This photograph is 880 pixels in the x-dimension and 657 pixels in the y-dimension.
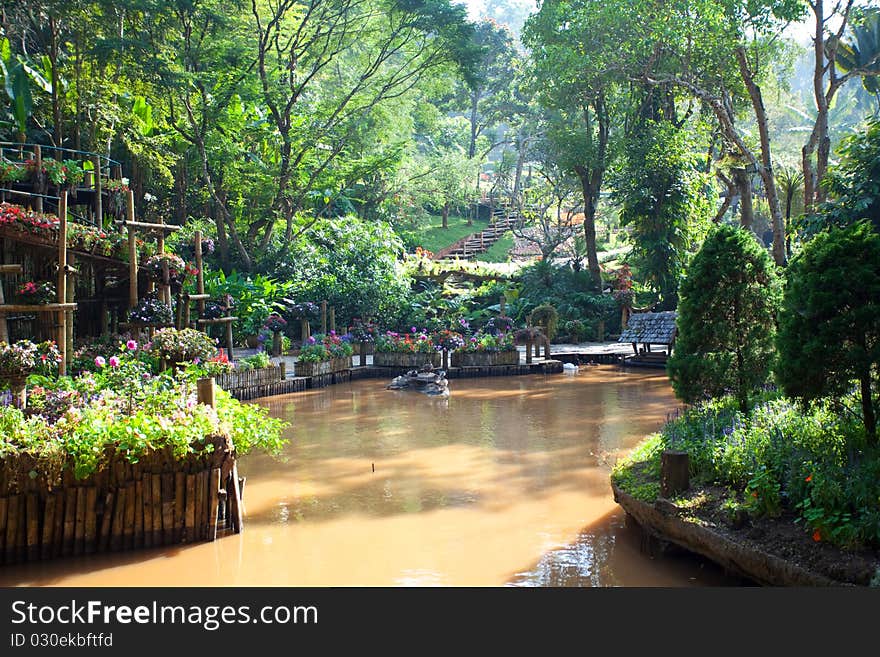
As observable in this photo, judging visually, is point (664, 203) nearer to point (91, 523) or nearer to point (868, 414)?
point (868, 414)

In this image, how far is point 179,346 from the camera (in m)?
Answer: 12.1

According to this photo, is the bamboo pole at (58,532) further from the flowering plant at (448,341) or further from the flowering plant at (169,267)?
the flowering plant at (448,341)

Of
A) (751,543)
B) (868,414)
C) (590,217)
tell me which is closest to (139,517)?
(751,543)

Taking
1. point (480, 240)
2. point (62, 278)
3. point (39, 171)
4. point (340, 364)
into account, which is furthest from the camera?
point (480, 240)

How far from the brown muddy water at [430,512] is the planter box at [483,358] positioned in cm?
460

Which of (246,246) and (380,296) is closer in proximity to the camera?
(380,296)

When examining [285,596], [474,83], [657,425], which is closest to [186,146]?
[474,83]

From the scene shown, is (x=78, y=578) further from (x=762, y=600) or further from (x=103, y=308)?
(x=103, y=308)

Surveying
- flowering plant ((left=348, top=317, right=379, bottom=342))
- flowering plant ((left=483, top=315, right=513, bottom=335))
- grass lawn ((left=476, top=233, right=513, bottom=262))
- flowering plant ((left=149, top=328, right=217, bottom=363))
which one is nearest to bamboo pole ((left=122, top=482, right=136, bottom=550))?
flowering plant ((left=149, top=328, right=217, bottom=363))

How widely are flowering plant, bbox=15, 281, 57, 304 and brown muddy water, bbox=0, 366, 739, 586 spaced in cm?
419

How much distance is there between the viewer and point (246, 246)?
24344mm

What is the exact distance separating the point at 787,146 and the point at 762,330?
52289 mm

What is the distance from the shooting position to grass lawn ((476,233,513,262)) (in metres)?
36.6

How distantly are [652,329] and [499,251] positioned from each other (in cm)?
1862
